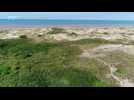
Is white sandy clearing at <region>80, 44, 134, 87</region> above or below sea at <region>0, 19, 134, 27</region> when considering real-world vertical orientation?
below

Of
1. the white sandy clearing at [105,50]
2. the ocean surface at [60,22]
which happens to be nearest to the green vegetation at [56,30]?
the ocean surface at [60,22]

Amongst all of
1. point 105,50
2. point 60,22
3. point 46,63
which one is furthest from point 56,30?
point 105,50

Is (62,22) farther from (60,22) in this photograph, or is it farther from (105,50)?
(105,50)

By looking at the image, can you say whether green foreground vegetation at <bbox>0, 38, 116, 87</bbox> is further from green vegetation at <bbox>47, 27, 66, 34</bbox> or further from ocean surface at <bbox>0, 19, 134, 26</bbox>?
ocean surface at <bbox>0, 19, 134, 26</bbox>

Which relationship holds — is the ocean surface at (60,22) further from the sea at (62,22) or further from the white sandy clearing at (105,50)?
the white sandy clearing at (105,50)

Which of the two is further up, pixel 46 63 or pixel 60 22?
pixel 60 22

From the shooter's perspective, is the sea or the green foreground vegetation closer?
the sea

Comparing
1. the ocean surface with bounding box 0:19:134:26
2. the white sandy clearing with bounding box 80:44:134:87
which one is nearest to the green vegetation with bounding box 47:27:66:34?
the ocean surface with bounding box 0:19:134:26
